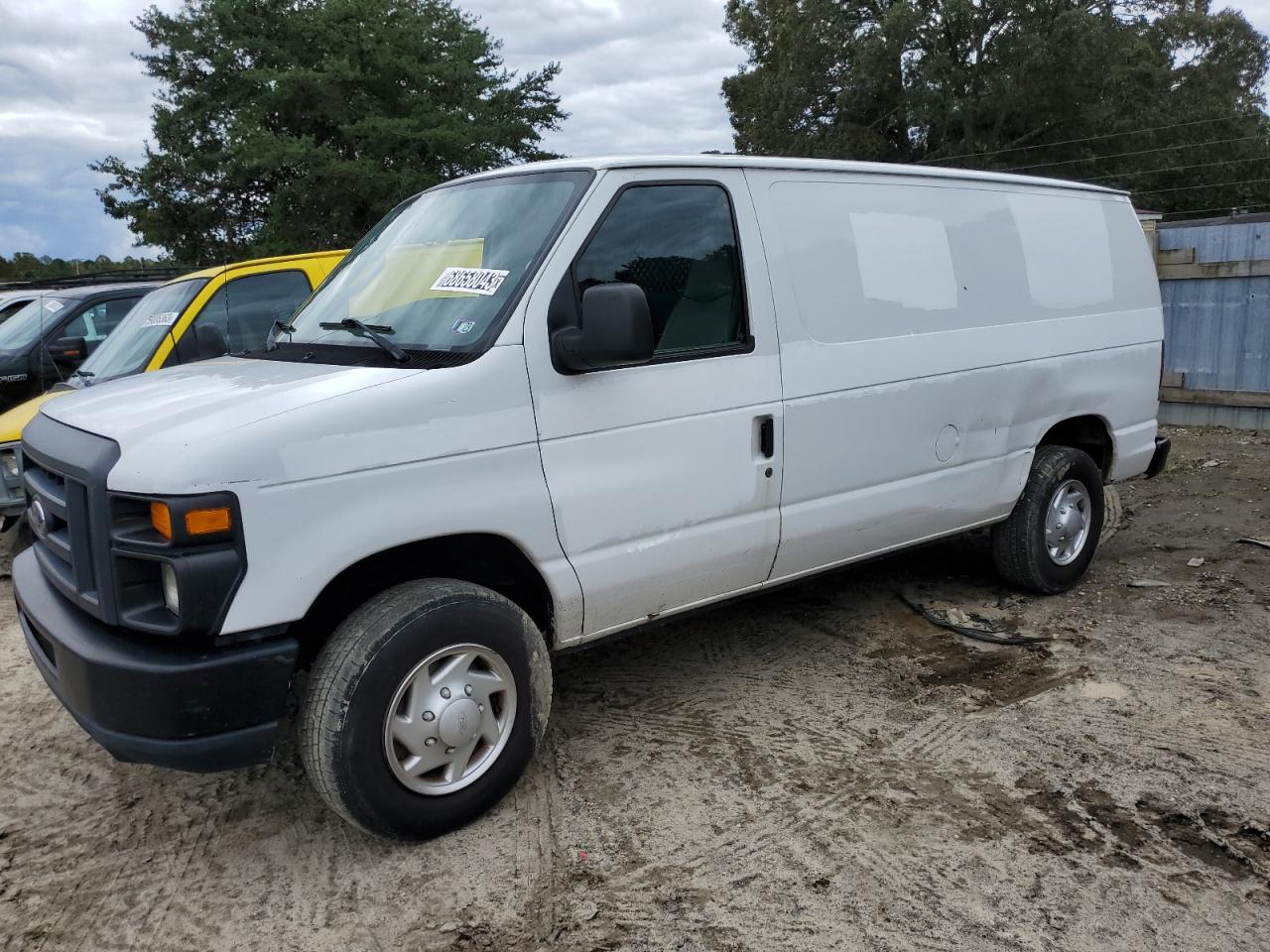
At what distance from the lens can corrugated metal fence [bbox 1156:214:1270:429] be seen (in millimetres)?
9539

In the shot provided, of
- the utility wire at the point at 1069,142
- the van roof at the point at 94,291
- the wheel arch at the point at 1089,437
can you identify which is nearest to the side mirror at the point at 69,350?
the van roof at the point at 94,291

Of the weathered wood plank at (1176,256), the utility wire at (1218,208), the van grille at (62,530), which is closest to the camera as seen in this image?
the van grille at (62,530)

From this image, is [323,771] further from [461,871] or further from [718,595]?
[718,595]

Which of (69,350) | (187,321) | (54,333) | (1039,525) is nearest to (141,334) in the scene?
(187,321)

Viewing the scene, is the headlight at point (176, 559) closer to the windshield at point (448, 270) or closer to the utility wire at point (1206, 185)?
the windshield at point (448, 270)

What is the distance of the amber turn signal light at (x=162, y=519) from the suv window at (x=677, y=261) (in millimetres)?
1499

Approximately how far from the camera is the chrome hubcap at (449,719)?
3.14 m

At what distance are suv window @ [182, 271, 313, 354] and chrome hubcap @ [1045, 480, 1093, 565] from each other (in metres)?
5.05

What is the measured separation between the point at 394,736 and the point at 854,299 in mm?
2542

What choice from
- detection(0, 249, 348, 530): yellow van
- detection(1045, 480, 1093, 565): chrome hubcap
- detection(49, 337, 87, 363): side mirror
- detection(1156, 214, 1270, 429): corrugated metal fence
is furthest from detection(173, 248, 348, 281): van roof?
detection(1156, 214, 1270, 429): corrugated metal fence

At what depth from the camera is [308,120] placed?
28312 millimetres

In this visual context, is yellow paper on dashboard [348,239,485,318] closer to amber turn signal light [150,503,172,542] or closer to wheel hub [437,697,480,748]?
amber turn signal light [150,503,172,542]

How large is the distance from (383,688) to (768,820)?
1.36 m

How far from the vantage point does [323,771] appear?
119 inches
